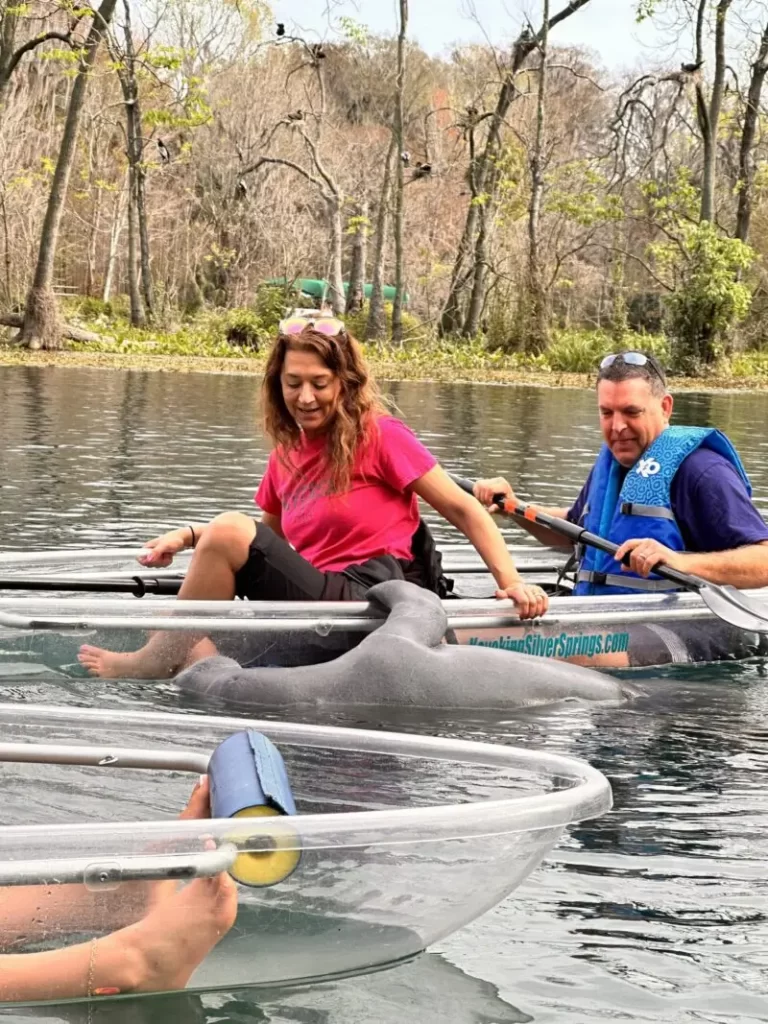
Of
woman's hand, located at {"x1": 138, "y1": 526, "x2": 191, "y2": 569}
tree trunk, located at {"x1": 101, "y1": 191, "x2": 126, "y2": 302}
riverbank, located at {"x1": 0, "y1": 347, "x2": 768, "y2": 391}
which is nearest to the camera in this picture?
woman's hand, located at {"x1": 138, "y1": 526, "x2": 191, "y2": 569}

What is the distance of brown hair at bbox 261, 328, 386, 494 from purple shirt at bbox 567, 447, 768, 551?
3.62 ft

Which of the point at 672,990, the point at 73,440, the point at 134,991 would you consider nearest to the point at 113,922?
the point at 134,991

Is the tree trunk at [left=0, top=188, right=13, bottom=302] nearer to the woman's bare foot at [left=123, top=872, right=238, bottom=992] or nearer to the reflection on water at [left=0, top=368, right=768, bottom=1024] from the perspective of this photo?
the reflection on water at [left=0, top=368, right=768, bottom=1024]

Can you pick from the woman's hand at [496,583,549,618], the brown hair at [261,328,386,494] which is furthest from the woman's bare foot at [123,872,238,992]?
the woman's hand at [496,583,549,618]

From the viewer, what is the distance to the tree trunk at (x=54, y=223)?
2197 centimetres

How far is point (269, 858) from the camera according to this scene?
2592mm

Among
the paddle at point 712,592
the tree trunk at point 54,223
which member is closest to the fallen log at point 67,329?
the tree trunk at point 54,223

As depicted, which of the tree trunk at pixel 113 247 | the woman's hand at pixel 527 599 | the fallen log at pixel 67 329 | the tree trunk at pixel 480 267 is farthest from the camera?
the tree trunk at pixel 113 247

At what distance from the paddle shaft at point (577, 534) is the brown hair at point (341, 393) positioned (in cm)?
95

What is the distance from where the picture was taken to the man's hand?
216 inches

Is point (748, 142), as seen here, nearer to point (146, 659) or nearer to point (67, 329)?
point (67, 329)

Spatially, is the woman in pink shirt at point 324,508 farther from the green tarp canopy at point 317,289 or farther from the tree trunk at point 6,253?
the green tarp canopy at point 317,289

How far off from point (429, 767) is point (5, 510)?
6421 millimetres

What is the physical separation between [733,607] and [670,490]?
1.48 ft
